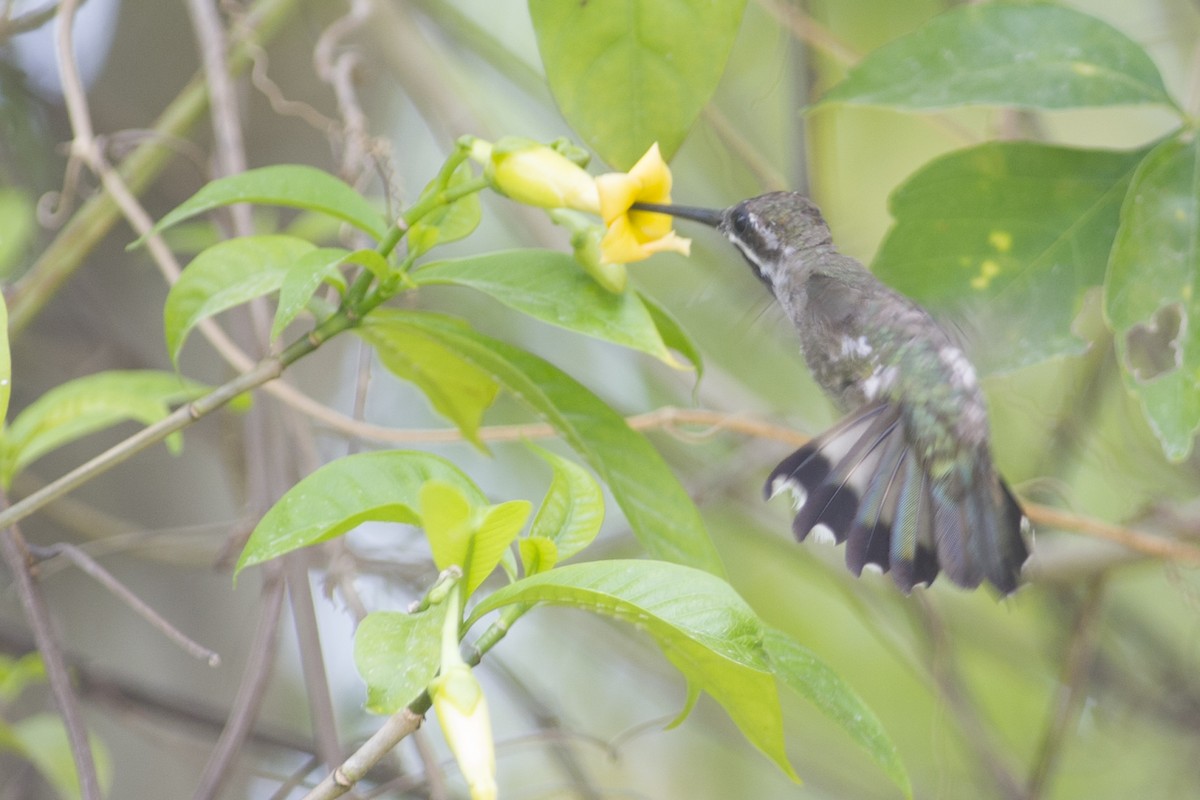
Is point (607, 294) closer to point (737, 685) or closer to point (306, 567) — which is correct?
point (737, 685)

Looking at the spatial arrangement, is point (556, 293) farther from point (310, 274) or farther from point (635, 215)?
point (310, 274)

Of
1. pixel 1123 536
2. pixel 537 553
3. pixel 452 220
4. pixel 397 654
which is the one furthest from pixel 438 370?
pixel 1123 536

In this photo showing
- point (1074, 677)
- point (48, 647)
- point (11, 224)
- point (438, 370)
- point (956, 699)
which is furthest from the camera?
point (956, 699)

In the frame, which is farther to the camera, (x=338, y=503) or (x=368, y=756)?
(x=338, y=503)

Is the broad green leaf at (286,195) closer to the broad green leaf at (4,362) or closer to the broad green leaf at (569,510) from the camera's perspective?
the broad green leaf at (4,362)

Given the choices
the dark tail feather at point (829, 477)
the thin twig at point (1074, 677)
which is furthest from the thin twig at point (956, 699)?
the dark tail feather at point (829, 477)

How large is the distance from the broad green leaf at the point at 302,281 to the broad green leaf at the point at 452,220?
13 cm

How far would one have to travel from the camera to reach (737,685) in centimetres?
113

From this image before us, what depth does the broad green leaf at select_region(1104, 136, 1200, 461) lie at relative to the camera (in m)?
1.52

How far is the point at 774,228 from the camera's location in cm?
179

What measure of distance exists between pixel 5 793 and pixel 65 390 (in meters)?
1.24

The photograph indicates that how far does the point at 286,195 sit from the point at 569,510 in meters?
0.47

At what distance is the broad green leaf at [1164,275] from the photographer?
152 centimetres

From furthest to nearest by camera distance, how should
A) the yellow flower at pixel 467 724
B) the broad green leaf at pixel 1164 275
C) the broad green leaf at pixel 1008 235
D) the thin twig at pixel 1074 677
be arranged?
1. the thin twig at pixel 1074 677
2. the broad green leaf at pixel 1008 235
3. the broad green leaf at pixel 1164 275
4. the yellow flower at pixel 467 724
